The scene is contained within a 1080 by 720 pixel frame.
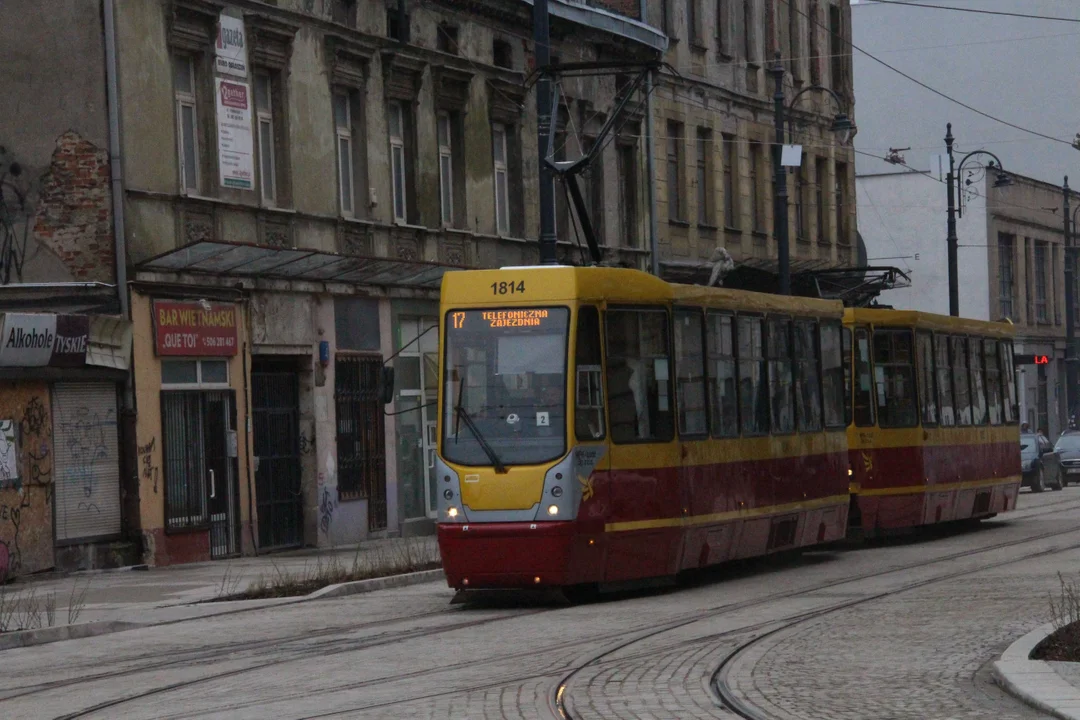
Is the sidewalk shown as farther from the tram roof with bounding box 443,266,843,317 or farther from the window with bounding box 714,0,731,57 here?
the window with bounding box 714,0,731,57

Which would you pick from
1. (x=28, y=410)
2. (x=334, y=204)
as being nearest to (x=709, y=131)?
(x=334, y=204)

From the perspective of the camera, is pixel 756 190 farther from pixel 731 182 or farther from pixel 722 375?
pixel 722 375

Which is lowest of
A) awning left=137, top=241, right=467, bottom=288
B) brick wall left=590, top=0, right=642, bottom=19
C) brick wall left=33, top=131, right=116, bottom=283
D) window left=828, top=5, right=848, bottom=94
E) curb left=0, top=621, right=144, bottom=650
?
curb left=0, top=621, right=144, bottom=650

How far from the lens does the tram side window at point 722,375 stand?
2027 centimetres

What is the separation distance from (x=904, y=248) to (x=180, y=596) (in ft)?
176

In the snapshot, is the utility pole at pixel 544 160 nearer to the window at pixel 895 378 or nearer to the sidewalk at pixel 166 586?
the sidewalk at pixel 166 586

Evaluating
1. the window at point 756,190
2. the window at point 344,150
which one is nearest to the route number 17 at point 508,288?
the window at point 344,150

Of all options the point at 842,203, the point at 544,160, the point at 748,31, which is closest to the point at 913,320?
the point at 544,160

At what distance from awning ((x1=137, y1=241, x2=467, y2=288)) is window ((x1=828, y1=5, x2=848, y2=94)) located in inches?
934

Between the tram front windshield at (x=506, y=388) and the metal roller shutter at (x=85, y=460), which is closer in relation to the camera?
the tram front windshield at (x=506, y=388)

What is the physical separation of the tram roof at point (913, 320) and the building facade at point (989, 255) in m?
38.4

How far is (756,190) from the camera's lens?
4719cm

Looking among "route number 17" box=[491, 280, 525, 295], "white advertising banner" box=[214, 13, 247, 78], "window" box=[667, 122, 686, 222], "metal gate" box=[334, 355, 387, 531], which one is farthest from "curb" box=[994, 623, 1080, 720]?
"window" box=[667, 122, 686, 222]

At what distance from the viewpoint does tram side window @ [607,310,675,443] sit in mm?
18375
